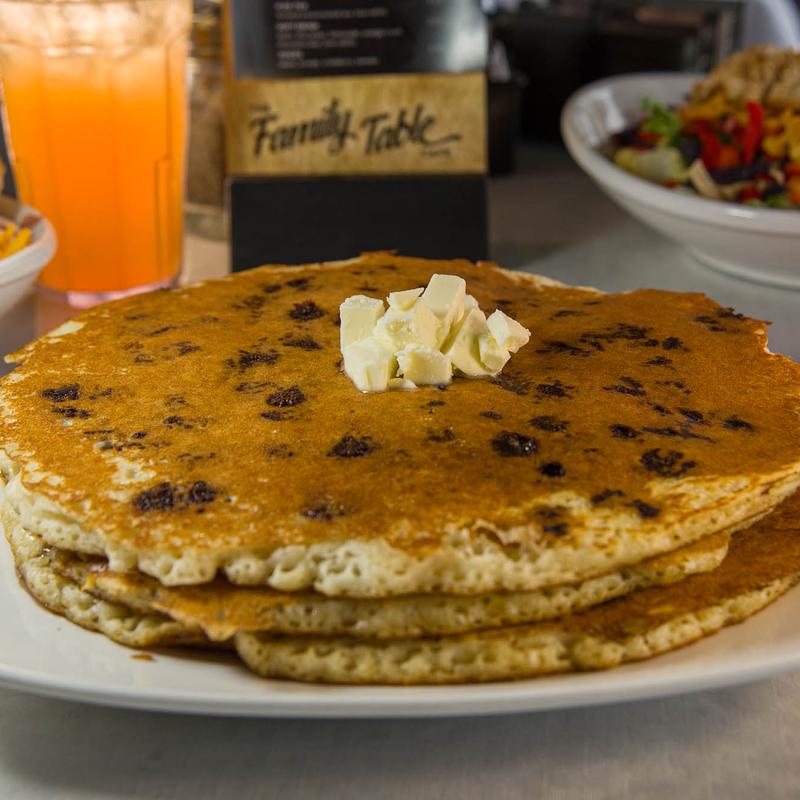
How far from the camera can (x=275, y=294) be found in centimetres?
129

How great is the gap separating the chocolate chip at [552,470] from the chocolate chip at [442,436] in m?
0.08

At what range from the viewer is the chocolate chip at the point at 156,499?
85 centimetres

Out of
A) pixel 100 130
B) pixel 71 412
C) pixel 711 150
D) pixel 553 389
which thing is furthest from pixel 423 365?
pixel 711 150

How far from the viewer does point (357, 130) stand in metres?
1.79

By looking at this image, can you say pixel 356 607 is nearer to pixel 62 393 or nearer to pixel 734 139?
pixel 62 393

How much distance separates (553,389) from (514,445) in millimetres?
133

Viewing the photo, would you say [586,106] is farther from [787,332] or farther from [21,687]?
[21,687]

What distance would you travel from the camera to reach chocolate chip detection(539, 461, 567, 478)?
88 cm

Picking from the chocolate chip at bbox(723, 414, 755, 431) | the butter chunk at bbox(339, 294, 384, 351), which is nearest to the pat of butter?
the butter chunk at bbox(339, 294, 384, 351)

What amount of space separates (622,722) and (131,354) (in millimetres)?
617

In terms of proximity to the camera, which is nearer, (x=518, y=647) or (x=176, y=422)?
(x=518, y=647)

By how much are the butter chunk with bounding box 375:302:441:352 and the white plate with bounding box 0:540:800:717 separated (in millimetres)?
341

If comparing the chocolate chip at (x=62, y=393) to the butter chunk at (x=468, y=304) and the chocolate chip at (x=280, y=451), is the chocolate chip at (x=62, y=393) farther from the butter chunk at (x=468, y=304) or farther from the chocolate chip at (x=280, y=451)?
the butter chunk at (x=468, y=304)

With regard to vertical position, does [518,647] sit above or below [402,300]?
below
